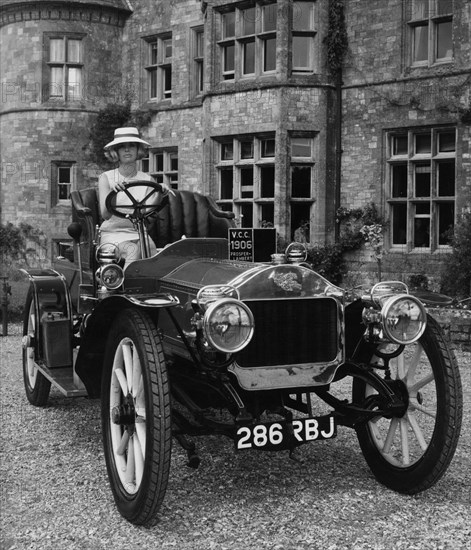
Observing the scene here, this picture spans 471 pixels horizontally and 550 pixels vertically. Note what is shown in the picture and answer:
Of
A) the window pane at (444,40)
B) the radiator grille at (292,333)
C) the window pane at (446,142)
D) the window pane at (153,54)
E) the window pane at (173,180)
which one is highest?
the window pane at (153,54)

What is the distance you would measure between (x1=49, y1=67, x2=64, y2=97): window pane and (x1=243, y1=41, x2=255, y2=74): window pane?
6015 mm

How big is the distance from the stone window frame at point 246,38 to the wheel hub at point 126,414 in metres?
12.2

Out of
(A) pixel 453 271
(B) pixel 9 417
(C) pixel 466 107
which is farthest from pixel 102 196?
(C) pixel 466 107

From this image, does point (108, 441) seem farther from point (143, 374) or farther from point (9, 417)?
point (9, 417)

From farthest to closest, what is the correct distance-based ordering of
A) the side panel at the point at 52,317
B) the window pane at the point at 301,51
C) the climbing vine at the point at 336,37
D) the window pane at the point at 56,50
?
the window pane at the point at 56,50 → the window pane at the point at 301,51 → the climbing vine at the point at 336,37 → the side panel at the point at 52,317

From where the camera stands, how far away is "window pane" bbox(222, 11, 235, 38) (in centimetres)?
1568

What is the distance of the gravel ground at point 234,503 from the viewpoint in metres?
3.43

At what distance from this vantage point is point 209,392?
4.12 meters

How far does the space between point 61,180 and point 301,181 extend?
7516mm

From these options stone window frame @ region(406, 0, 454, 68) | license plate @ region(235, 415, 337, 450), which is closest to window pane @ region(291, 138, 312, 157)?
stone window frame @ region(406, 0, 454, 68)

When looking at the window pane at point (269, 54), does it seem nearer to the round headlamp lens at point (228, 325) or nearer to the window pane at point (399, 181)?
the window pane at point (399, 181)

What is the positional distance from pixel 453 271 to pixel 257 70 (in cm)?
561

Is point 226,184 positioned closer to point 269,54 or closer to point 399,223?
point 269,54

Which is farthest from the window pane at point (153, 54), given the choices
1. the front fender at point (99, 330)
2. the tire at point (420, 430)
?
the tire at point (420, 430)
